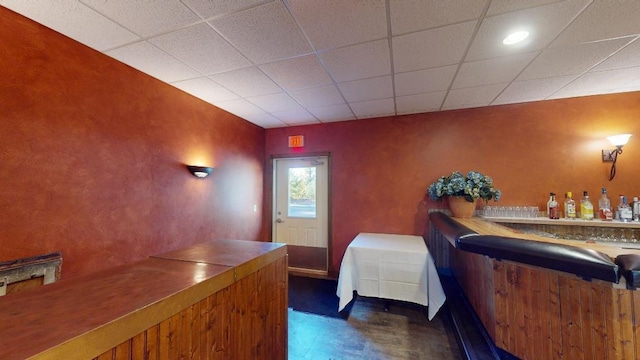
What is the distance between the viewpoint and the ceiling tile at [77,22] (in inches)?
58.1

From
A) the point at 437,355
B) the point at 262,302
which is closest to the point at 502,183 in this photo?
the point at 437,355

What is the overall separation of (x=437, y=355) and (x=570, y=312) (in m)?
1.11

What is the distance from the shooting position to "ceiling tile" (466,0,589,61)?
1.53 meters

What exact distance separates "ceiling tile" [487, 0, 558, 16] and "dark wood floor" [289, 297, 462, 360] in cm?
268

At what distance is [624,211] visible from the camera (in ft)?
8.63

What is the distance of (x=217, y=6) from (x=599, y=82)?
375 cm

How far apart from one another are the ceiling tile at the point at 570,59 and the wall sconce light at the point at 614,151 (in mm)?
1042

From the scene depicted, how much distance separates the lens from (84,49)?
1.88 metres

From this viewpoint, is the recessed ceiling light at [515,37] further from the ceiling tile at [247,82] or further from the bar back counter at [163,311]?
the bar back counter at [163,311]

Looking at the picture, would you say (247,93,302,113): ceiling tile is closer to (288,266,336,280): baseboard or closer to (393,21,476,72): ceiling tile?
(393,21,476,72): ceiling tile

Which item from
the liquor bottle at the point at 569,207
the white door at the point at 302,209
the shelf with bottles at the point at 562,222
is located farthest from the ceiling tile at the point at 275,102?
the liquor bottle at the point at 569,207

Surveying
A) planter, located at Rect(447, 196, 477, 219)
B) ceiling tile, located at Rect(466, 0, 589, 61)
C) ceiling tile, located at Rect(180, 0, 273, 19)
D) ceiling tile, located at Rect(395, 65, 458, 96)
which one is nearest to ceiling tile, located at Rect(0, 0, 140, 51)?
ceiling tile, located at Rect(180, 0, 273, 19)

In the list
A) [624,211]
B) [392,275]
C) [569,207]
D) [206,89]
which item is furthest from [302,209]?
[624,211]

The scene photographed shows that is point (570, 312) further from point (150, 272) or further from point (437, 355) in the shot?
point (150, 272)
